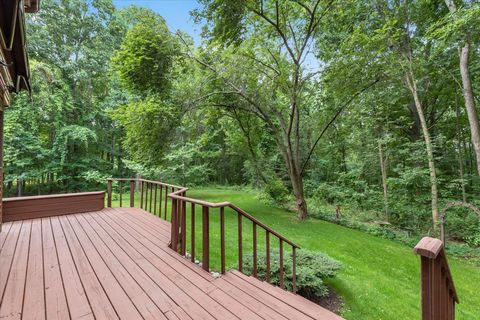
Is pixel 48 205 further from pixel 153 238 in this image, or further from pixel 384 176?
pixel 384 176

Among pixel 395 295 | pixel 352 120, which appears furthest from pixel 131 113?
pixel 352 120

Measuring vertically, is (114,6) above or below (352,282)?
above

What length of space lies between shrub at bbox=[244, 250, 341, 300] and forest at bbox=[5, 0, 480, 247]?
464 cm

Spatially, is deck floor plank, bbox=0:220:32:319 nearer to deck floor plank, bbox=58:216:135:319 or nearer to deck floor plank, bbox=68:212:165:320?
deck floor plank, bbox=58:216:135:319

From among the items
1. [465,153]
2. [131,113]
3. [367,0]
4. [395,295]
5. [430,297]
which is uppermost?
[367,0]

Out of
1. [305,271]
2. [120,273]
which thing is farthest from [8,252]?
[305,271]

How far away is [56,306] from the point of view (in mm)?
2127

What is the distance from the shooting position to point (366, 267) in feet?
16.4

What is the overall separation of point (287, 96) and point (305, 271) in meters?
6.31

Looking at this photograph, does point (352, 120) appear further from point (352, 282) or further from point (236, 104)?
point (352, 282)

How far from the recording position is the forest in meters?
7.14

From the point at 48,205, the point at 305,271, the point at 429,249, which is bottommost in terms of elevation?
the point at 305,271

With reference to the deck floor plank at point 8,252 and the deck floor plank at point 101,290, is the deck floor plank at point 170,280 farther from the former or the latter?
the deck floor plank at point 8,252

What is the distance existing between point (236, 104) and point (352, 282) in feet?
22.3
